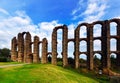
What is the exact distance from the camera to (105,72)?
52875mm

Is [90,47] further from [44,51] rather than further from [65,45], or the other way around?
[44,51]

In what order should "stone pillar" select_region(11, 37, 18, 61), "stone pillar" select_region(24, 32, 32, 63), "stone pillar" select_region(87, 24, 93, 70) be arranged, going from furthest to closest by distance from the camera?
"stone pillar" select_region(11, 37, 18, 61)
"stone pillar" select_region(24, 32, 32, 63)
"stone pillar" select_region(87, 24, 93, 70)

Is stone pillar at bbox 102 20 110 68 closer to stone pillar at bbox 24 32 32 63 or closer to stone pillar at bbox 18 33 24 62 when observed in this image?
stone pillar at bbox 24 32 32 63

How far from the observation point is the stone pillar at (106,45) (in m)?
55.6

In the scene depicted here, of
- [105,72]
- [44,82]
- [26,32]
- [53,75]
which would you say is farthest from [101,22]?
[44,82]

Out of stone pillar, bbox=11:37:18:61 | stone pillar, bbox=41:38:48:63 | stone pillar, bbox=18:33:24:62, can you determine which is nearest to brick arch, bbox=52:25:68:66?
stone pillar, bbox=41:38:48:63

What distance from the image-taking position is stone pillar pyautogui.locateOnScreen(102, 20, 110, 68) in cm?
5559

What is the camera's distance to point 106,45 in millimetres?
56219

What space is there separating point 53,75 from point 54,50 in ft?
95.6

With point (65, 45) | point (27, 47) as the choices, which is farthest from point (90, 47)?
point (27, 47)

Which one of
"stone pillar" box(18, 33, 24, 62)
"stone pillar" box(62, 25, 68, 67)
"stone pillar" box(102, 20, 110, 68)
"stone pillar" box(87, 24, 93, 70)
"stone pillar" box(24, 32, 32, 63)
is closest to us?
"stone pillar" box(102, 20, 110, 68)

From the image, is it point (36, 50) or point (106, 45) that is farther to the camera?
point (36, 50)

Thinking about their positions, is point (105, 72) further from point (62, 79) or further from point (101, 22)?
point (62, 79)

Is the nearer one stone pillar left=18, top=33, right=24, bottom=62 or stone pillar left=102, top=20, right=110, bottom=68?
stone pillar left=102, top=20, right=110, bottom=68
